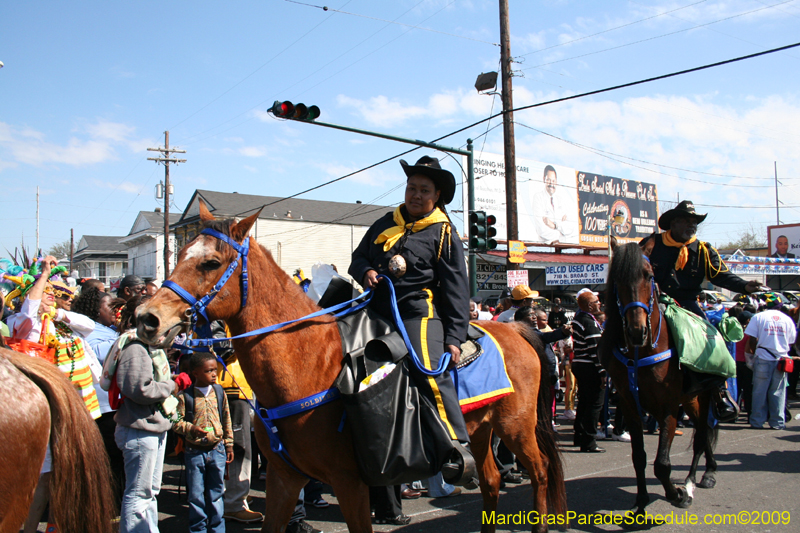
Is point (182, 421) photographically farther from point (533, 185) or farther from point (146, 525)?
point (533, 185)

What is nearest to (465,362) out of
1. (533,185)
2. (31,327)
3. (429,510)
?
(429,510)

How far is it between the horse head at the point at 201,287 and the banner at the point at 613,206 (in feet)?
99.8

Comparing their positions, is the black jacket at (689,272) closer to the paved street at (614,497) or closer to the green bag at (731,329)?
the green bag at (731,329)

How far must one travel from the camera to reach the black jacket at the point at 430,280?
12.0 feet

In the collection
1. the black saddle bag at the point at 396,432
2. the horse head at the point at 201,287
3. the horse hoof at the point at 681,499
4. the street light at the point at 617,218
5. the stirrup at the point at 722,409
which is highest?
the street light at the point at 617,218

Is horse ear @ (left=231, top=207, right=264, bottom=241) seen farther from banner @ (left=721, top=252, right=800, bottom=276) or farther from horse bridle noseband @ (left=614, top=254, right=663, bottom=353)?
banner @ (left=721, top=252, right=800, bottom=276)

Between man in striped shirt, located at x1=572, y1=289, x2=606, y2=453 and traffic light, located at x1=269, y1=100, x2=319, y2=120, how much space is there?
6.02m

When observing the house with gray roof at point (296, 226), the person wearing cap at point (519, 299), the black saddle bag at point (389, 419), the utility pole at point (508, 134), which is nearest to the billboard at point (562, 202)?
the utility pole at point (508, 134)

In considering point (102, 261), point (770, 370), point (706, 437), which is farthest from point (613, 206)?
point (102, 261)

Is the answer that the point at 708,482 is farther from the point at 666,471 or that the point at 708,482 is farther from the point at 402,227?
the point at 402,227

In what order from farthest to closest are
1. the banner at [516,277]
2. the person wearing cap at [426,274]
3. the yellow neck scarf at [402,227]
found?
1. the banner at [516,277]
2. the yellow neck scarf at [402,227]
3. the person wearing cap at [426,274]

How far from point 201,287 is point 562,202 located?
1166 inches

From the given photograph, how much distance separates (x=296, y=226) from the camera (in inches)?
1624

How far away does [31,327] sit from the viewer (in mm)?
4387
